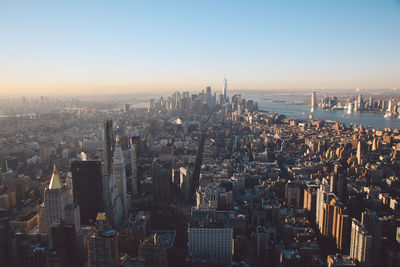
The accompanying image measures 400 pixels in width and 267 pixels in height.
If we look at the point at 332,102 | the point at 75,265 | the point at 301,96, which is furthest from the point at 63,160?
the point at 301,96

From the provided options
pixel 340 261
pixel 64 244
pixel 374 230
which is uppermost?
pixel 64 244

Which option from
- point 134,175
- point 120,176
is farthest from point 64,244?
point 134,175

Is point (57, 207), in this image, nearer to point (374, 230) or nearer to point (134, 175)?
point (134, 175)

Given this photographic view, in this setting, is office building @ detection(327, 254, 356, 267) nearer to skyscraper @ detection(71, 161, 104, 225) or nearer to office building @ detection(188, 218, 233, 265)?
office building @ detection(188, 218, 233, 265)

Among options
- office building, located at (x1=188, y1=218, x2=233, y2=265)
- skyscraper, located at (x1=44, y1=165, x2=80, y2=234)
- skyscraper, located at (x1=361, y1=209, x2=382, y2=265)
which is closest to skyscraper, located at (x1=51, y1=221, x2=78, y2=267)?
skyscraper, located at (x1=44, y1=165, x2=80, y2=234)

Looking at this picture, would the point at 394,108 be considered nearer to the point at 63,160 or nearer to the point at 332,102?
the point at 332,102

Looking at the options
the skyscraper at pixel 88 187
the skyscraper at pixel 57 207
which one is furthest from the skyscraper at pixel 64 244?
the skyscraper at pixel 88 187
